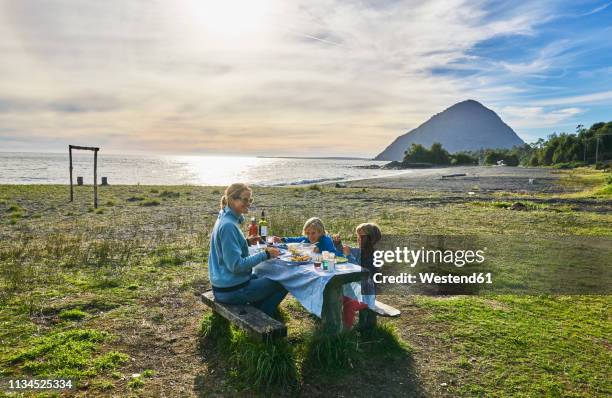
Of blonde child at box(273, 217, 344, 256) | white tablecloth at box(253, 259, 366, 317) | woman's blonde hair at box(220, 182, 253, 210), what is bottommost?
white tablecloth at box(253, 259, 366, 317)

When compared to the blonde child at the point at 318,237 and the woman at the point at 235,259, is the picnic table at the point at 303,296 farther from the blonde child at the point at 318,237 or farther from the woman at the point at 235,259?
the blonde child at the point at 318,237

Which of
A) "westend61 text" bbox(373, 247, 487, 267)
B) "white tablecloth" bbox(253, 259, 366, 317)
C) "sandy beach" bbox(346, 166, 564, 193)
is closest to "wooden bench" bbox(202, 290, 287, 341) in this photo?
"white tablecloth" bbox(253, 259, 366, 317)

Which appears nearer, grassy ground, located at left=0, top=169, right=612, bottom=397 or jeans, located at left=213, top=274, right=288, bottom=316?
grassy ground, located at left=0, top=169, right=612, bottom=397

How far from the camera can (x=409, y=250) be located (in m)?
11.2

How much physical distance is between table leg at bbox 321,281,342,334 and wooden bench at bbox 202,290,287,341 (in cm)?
72

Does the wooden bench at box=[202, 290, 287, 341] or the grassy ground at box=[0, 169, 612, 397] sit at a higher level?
the wooden bench at box=[202, 290, 287, 341]

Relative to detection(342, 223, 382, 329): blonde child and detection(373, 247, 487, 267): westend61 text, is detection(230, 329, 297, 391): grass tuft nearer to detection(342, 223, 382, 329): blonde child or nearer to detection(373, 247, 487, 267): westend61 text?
detection(342, 223, 382, 329): blonde child

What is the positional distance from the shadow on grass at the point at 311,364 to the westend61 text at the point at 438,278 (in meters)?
3.15

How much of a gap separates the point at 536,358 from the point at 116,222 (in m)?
14.2

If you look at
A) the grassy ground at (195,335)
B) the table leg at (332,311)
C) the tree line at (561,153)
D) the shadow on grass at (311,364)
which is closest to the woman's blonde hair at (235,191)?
the table leg at (332,311)

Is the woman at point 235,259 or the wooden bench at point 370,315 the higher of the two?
the woman at point 235,259

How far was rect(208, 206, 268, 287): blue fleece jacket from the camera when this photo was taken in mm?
4734

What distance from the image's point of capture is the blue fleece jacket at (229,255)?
4.73m

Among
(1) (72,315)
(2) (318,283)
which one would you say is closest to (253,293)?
(2) (318,283)
